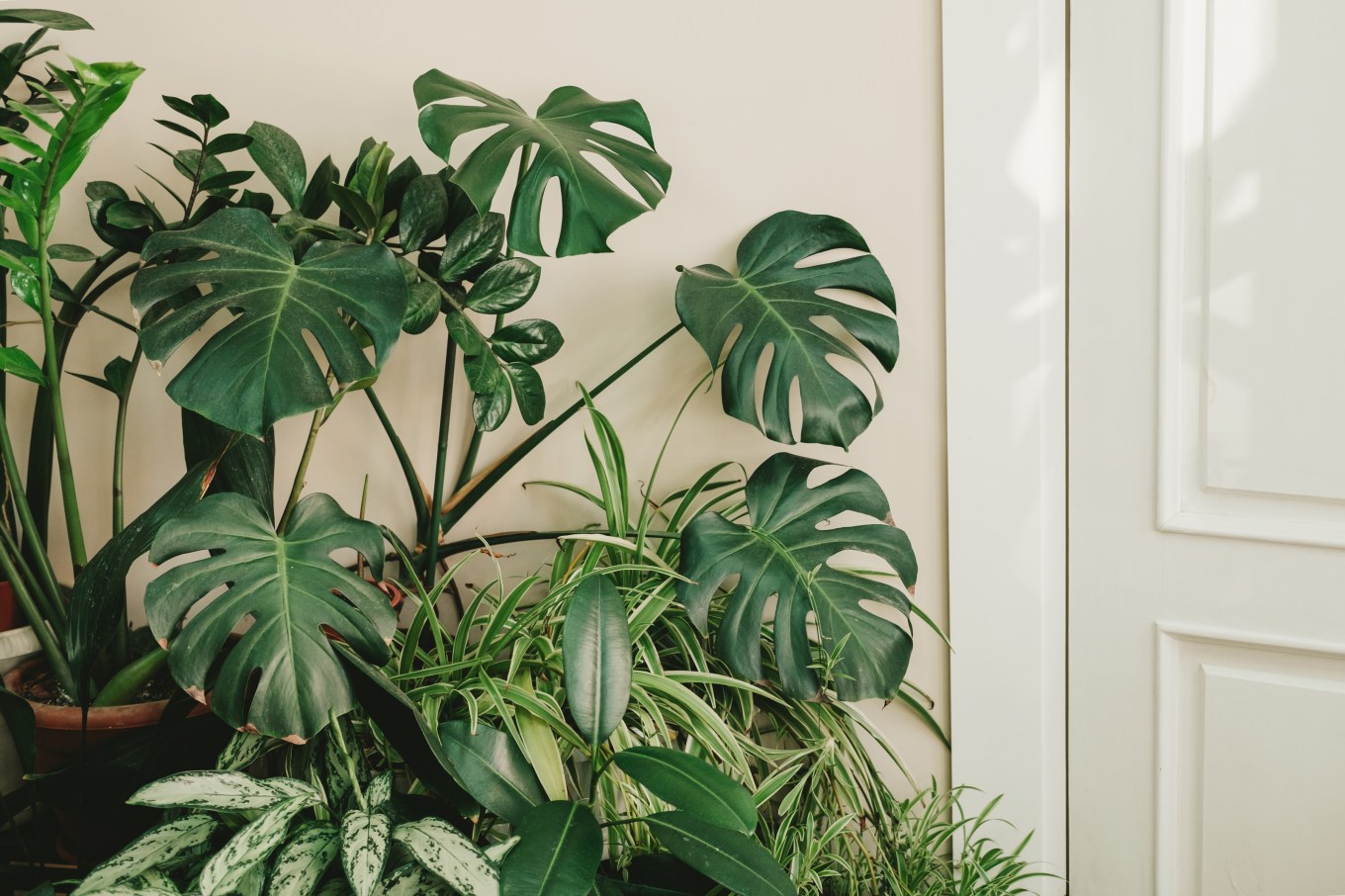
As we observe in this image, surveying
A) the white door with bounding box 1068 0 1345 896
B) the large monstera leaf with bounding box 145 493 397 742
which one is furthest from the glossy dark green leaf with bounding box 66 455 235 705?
the white door with bounding box 1068 0 1345 896

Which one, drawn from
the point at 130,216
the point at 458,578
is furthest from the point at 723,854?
the point at 130,216

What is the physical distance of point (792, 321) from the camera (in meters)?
1.21

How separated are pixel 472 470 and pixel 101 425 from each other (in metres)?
0.70

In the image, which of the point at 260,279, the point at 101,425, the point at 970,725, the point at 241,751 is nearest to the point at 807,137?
the point at 260,279

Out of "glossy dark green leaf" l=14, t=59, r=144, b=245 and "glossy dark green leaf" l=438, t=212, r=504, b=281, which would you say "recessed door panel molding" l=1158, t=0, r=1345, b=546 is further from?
"glossy dark green leaf" l=14, t=59, r=144, b=245

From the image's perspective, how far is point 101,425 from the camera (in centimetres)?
162

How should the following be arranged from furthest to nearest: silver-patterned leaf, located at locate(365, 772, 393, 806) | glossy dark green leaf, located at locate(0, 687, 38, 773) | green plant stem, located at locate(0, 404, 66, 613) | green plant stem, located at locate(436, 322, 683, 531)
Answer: green plant stem, located at locate(436, 322, 683, 531) → green plant stem, located at locate(0, 404, 66, 613) → glossy dark green leaf, located at locate(0, 687, 38, 773) → silver-patterned leaf, located at locate(365, 772, 393, 806)

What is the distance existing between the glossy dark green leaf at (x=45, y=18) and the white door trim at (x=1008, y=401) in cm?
115

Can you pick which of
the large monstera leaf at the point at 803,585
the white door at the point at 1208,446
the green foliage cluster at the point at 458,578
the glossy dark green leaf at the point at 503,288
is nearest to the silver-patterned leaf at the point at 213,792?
the green foliage cluster at the point at 458,578

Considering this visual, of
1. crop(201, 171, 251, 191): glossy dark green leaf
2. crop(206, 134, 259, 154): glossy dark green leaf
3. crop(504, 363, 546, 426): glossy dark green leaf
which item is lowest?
crop(504, 363, 546, 426): glossy dark green leaf

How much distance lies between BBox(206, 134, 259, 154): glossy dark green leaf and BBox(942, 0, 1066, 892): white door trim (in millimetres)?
926

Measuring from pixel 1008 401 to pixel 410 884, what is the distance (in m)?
0.94

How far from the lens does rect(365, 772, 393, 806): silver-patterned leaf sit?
0.93 metres

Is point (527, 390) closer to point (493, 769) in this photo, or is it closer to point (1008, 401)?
point (493, 769)
